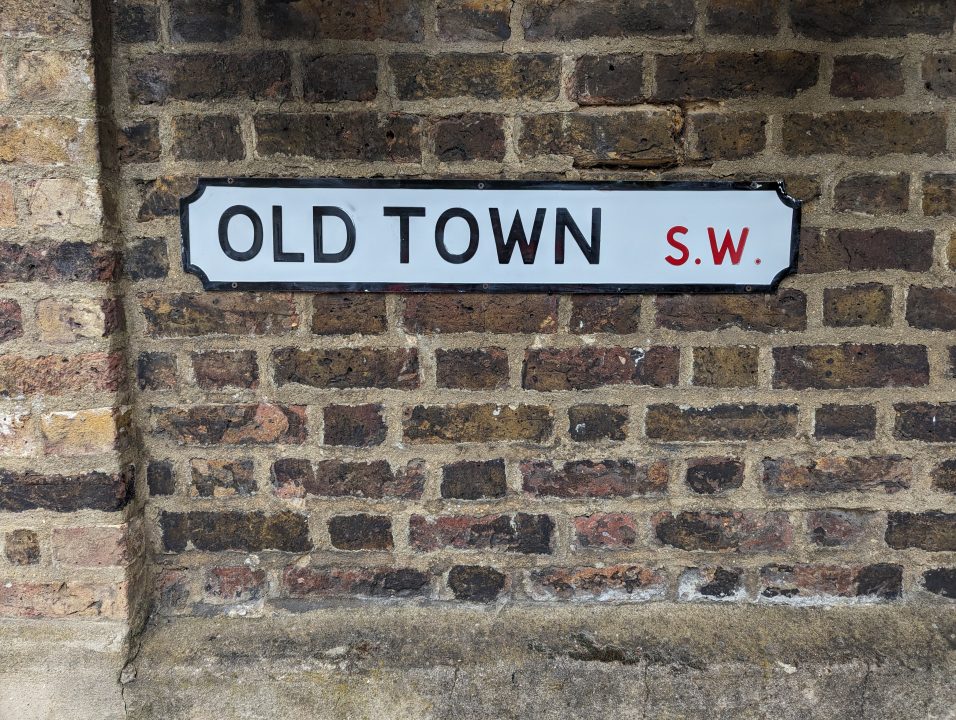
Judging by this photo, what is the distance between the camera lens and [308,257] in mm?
1257

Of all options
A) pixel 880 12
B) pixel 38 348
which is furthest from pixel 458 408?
pixel 880 12

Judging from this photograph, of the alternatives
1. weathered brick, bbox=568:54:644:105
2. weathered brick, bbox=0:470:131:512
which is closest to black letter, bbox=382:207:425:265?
weathered brick, bbox=568:54:644:105

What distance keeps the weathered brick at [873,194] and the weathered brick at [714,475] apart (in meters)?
0.56

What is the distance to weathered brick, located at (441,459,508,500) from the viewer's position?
4.43 ft

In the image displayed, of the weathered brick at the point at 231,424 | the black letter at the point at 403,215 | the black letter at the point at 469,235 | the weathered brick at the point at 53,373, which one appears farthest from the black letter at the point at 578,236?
the weathered brick at the point at 53,373

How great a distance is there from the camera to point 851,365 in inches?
51.9

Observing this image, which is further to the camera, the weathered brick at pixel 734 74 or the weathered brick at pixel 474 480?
the weathered brick at pixel 474 480

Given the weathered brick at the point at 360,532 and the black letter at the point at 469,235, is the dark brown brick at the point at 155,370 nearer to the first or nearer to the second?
the weathered brick at the point at 360,532

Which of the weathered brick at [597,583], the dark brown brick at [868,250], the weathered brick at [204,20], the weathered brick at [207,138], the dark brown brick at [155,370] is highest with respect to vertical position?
the weathered brick at [204,20]

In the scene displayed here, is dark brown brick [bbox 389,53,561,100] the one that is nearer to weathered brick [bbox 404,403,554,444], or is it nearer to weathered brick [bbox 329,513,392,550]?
weathered brick [bbox 404,403,554,444]

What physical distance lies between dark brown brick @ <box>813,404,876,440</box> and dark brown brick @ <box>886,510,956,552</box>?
199 millimetres

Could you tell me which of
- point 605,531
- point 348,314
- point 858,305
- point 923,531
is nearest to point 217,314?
point 348,314

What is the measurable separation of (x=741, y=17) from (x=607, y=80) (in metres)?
0.28

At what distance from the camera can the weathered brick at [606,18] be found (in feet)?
4.00
